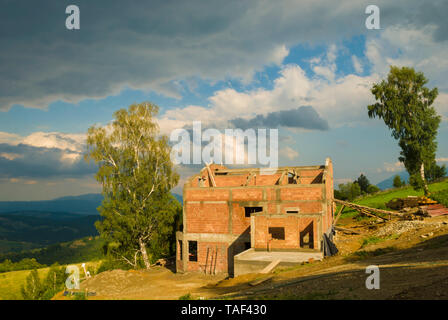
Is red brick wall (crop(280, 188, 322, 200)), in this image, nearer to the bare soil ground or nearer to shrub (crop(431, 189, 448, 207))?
the bare soil ground

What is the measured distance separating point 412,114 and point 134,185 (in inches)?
1275

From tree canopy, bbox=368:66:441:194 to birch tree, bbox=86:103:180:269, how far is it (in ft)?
85.8

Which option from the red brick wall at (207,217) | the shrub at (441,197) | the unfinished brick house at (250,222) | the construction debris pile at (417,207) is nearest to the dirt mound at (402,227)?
the construction debris pile at (417,207)

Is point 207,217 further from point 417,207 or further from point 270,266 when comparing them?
point 417,207

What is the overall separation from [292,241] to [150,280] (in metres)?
12.6

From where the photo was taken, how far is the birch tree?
32.4 meters

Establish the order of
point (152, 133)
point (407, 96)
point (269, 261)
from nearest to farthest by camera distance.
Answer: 1. point (269, 261)
2. point (152, 133)
3. point (407, 96)

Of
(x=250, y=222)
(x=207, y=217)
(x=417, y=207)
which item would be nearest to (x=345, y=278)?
(x=250, y=222)

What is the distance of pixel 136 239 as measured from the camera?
33656mm

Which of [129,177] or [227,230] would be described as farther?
[129,177]

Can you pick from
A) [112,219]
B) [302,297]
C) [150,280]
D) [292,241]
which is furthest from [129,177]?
[302,297]

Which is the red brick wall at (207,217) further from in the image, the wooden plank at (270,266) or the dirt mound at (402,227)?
the dirt mound at (402,227)

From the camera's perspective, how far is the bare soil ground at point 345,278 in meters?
9.95
